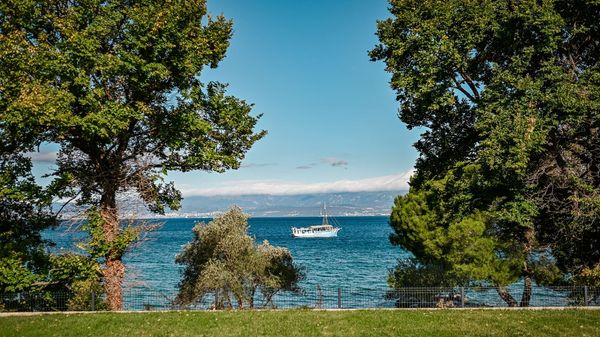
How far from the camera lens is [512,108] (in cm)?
1775

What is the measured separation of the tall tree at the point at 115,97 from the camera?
1706 cm

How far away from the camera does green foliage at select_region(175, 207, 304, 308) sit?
23.7 meters

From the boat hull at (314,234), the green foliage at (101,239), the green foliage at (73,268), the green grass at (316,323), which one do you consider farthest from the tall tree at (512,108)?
the boat hull at (314,234)

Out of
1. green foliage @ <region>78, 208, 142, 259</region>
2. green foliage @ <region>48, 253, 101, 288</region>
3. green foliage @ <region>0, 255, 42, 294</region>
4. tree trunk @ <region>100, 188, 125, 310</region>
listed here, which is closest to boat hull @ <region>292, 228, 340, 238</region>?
tree trunk @ <region>100, 188, 125, 310</region>

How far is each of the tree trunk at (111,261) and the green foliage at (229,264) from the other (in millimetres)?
3912

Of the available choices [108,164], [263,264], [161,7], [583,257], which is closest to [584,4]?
[583,257]

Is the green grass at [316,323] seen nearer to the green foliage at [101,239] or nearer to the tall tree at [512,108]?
the green foliage at [101,239]

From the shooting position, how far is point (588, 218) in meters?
18.7

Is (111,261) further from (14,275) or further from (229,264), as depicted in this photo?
(229,264)

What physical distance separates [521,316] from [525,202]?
437 cm

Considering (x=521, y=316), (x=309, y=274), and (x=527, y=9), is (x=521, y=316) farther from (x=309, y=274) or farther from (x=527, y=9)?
(x=309, y=274)

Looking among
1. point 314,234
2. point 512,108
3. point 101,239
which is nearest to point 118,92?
point 101,239

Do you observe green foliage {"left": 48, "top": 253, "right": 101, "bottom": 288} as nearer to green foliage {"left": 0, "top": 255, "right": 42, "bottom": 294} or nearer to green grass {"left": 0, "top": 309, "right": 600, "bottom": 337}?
green foliage {"left": 0, "top": 255, "right": 42, "bottom": 294}

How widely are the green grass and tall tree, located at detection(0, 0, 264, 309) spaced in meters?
4.63
